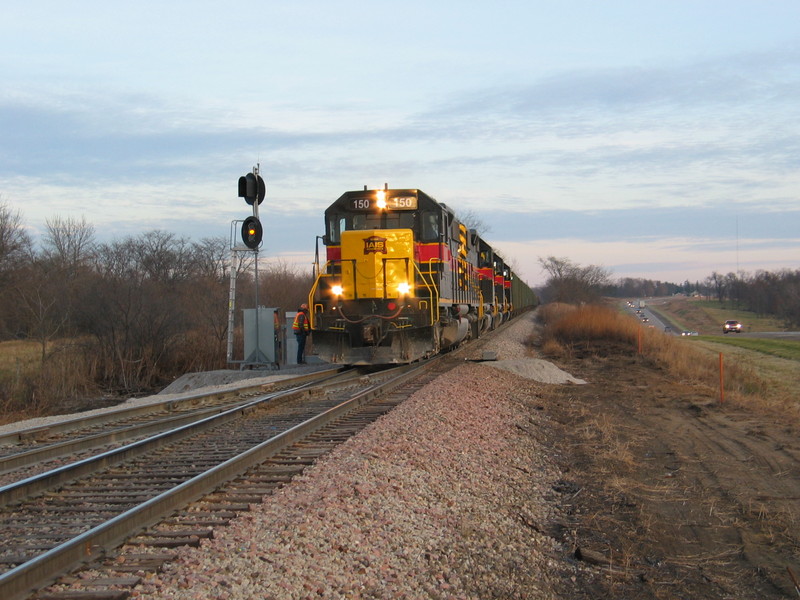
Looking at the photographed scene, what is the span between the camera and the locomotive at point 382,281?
44.3 ft

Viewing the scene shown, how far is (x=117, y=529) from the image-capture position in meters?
4.16

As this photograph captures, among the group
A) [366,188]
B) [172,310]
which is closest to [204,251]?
[172,310]

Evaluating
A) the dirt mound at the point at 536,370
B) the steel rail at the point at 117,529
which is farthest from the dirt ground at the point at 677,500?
the dirt mound at the point at 536,370

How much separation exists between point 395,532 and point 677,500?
10.8 feet

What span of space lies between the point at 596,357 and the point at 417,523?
18.6 m

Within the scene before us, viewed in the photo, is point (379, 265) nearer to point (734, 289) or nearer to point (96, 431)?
point (96, 431)

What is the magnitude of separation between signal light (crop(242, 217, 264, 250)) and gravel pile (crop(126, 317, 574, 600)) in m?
8.50

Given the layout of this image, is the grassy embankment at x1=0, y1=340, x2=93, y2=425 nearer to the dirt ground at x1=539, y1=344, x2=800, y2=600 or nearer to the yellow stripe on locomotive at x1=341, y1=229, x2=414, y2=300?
the yellow stripe on locomotive at x1=341, y1=229, x2=414, y2=300

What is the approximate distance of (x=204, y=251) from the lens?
55938mm

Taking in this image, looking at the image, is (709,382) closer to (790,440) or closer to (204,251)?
(790,440)

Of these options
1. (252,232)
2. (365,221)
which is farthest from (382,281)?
(252,232)

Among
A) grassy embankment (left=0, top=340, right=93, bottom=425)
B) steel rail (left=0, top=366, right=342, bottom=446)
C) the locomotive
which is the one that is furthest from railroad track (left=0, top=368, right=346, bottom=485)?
grassy embankment (left=0, top=340, right=93, bottom=425)

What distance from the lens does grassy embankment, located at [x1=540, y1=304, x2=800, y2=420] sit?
17344 mm

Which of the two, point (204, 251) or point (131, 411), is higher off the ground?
point (204, 251)
